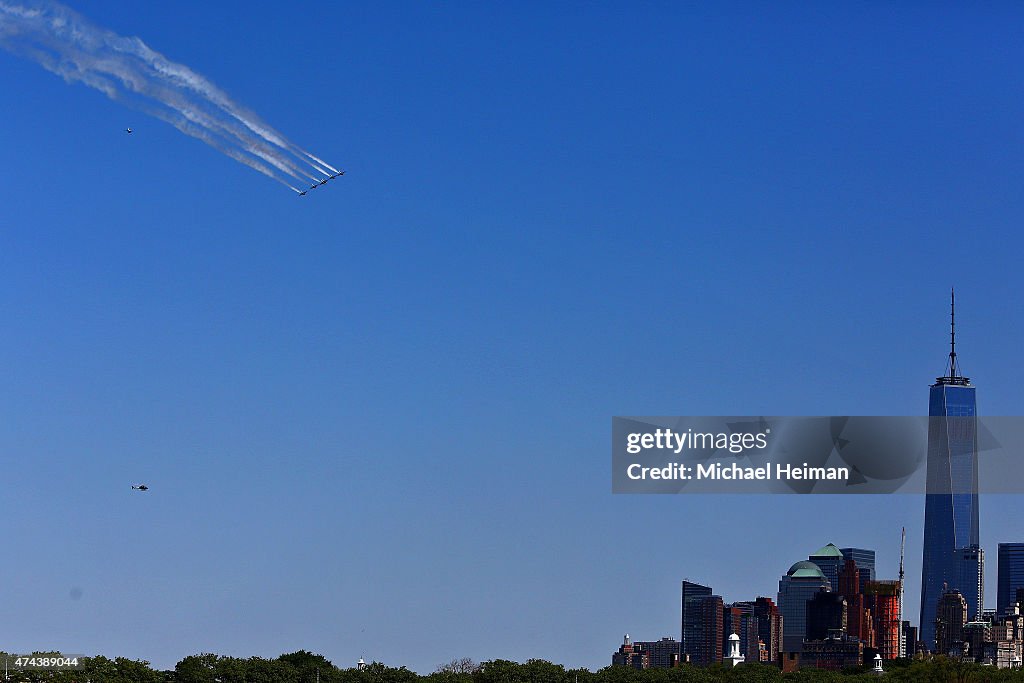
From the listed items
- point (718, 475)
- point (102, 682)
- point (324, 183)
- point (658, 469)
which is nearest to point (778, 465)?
point (718, 475)

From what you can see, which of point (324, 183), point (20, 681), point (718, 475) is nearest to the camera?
point (324, 183)

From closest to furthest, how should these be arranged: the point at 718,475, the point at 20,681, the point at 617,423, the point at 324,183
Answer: the point at 324,183, the point at 617,423, the point at 718,475, the point at 20,681

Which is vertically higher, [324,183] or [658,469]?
[324,183]

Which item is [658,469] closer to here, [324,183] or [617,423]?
[617,423]

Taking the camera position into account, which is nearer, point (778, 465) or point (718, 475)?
point (718, 475)

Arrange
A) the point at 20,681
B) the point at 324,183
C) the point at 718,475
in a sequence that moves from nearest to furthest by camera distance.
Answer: the point at 324,183 → the point at 718,475 → the point at 20,681

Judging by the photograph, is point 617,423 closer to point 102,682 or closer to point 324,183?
point 324,183

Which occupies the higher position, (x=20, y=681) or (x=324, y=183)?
(x=324, y=183)

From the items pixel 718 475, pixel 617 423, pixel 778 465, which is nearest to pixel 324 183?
pixel 617 423

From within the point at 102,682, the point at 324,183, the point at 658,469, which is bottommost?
the point at 102,682
